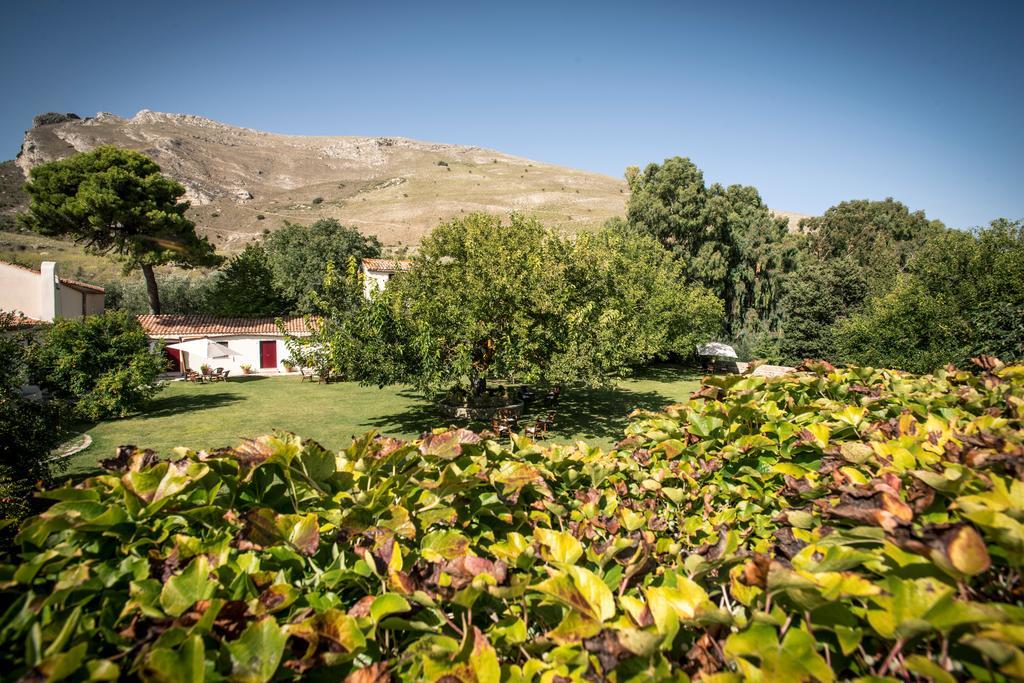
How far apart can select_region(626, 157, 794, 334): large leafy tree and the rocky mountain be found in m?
28.9

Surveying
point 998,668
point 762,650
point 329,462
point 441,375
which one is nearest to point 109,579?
point 329,462

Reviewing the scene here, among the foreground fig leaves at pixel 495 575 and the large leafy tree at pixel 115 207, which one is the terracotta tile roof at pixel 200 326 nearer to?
the large leafy tree at pixel 115 207

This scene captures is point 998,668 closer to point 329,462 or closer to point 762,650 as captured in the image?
point 762,650

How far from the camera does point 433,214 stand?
282 ft

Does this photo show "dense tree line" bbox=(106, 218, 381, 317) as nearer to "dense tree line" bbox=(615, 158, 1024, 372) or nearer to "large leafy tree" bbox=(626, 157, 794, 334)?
"large leafy tree" bbox=(626, 157, 794, 334)

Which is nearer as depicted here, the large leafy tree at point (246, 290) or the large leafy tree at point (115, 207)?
the large leafy tree at point (115, 207)

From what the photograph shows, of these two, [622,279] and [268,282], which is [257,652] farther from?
[268,282]

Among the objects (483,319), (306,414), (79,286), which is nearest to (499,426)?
(483,319)

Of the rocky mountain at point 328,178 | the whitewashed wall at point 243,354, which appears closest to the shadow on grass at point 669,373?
the whitewashed wall at point 243,354

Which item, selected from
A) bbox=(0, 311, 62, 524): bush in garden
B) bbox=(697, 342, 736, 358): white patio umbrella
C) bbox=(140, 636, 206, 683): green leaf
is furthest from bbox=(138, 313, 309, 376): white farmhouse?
bbox=(140, 636, 206, 683): green leaf

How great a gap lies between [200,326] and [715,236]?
112 ft

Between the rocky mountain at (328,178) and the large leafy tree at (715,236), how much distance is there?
2888 cm

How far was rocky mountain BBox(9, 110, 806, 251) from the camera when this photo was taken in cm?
8356

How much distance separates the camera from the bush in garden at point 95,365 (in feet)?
53.9
